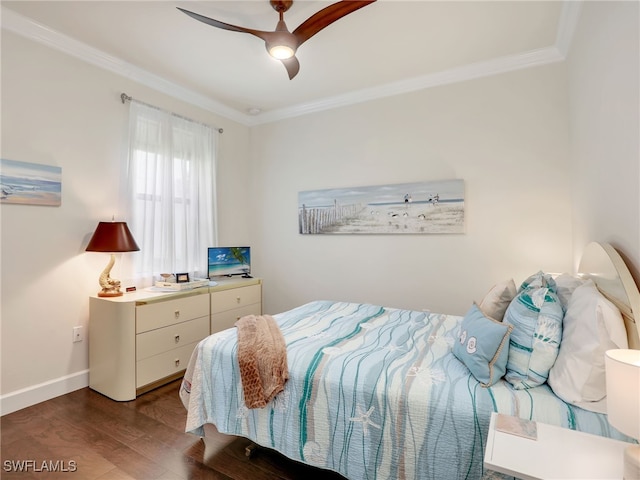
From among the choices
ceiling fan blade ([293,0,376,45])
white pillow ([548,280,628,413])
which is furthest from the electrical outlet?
white pillow ([548,280,628,413])

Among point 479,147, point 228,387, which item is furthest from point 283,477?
point 479,147

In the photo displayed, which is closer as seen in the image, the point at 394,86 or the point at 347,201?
the point at 394,86

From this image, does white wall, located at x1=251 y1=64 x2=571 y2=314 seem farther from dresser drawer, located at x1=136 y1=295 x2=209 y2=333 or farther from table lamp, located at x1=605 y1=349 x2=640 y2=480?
table lamp, located at x1=605 y1=349 x2=640 y2=480

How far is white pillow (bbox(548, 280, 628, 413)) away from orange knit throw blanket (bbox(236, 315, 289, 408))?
46.4 inches

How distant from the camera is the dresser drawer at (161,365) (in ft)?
8.48

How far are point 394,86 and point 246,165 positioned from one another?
81.0 inches

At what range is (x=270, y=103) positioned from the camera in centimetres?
384

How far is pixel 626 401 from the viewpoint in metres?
0.87

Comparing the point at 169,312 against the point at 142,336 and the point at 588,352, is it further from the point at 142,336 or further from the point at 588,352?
the point at 588,352

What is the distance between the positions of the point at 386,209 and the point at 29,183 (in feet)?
9.76

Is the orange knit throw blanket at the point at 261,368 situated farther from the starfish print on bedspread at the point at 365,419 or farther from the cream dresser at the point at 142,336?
the cream dresser at the point at 142,336

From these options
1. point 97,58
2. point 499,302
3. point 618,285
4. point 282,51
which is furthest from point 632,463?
point 97,58

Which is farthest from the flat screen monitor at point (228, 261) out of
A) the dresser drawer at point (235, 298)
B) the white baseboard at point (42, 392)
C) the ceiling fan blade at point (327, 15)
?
the ceiling fan blade at point (327, 15)

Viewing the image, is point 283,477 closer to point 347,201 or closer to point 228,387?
point 228,387
